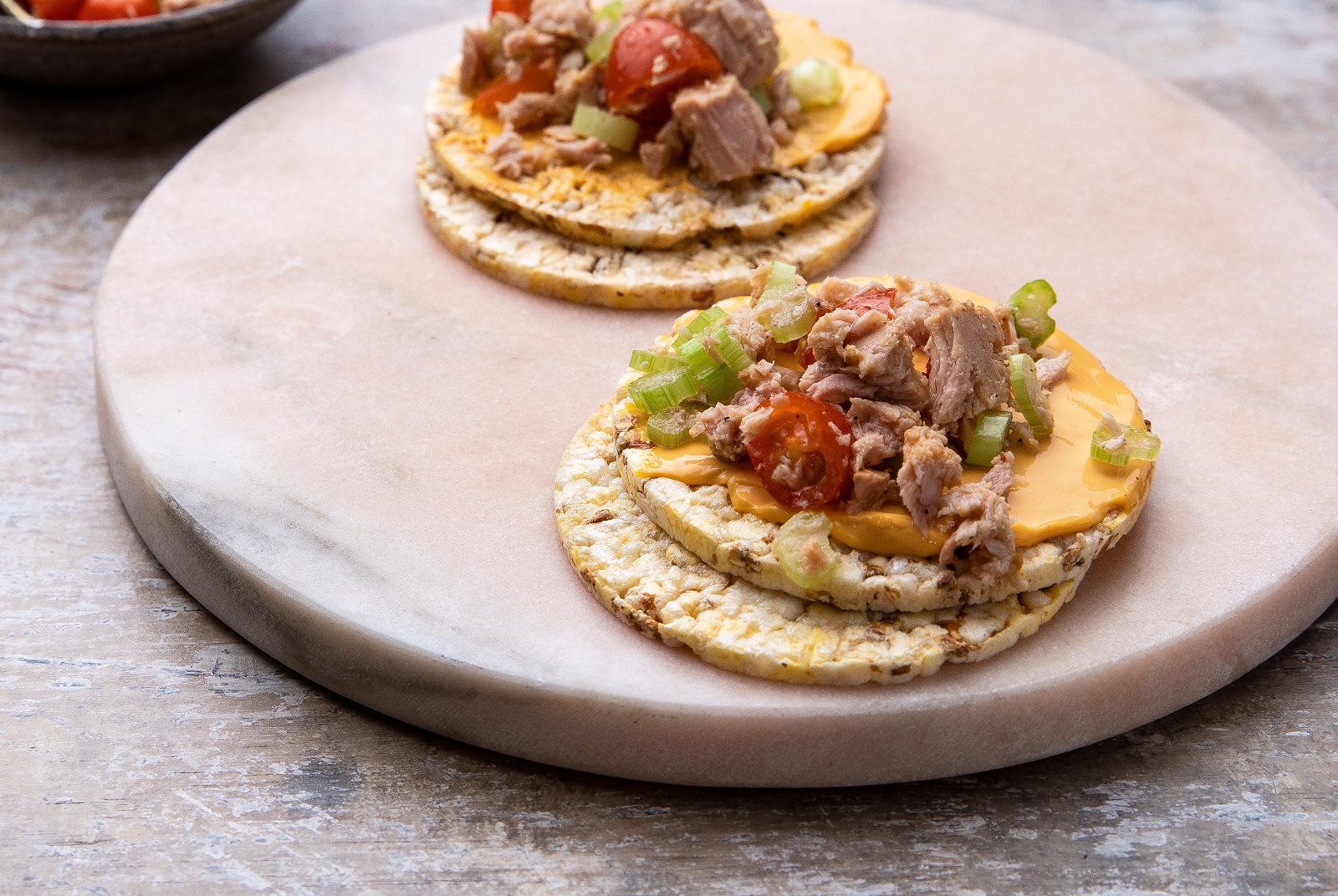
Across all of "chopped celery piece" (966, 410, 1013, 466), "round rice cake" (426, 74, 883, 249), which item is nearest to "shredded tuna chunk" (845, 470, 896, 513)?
"chopped celery piece" (966, 410, 1013, 466)

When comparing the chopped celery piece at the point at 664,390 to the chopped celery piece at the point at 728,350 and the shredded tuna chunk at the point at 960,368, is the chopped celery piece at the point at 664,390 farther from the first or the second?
the shredded tuna chunk at the point at 960,368

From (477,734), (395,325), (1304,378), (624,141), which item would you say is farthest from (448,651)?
(1304,378)

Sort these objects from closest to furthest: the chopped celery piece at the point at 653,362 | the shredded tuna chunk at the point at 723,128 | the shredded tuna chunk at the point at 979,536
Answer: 1. the shredded tuna chunk at the point at 979,536
2. the chopped celery piece at the point at 653,362
3. the shredded tuna chunk at the point at 723,128

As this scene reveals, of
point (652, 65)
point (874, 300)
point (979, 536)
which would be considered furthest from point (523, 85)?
point (979, 536)

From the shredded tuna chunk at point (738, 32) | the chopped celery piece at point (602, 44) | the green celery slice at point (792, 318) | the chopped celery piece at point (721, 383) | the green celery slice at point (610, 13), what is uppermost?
the shredded tuna chunk at point (738, 32)

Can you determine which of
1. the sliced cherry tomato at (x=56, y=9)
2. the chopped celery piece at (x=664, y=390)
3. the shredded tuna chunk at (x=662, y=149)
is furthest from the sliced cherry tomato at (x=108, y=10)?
the chopped celery piece at (x=664, y=390)

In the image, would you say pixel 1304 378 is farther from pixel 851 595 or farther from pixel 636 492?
pixel 636 492

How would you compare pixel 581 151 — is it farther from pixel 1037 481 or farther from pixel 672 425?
pixel 1037 481
